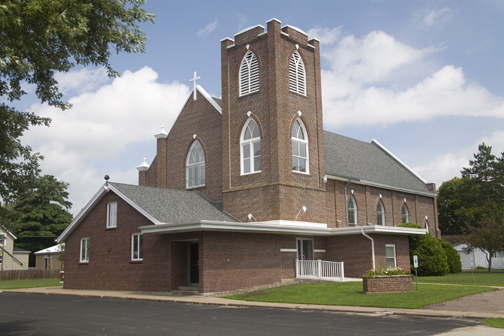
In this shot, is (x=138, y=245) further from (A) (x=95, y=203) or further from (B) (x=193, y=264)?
(A) (x=95, y=203)

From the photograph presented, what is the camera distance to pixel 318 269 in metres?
26.5

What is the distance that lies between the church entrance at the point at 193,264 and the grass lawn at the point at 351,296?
336 cm

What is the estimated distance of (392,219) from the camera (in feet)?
122

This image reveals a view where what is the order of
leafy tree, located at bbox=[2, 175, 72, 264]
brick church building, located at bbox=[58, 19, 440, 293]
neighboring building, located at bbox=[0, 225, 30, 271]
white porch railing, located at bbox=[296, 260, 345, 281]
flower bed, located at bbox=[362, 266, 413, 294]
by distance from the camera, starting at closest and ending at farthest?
1. flower bed, located at bbox=[362, 266, 413, 294]
2. brick church building, located at bbox=[58, 19, 440, 293]
3. white porch railing, located at bbox=[296, 260, 345, 281]
4. neighboring building, located at bbox=[0, 225, 30, 271]
5. leafy tree, located at bbox=[2, 175, 72, 264]

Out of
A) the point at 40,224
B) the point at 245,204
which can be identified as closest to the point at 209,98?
the point at 245,204

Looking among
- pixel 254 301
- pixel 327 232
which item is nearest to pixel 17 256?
pixel 327 232

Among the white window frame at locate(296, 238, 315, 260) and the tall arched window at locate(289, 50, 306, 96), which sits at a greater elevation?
the tall arched window at locate(289, 50, 306, 96)

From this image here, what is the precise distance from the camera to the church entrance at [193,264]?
2441cm

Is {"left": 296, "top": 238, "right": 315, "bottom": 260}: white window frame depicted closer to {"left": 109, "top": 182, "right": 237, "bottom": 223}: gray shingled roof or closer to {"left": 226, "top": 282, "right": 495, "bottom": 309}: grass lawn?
{"left": 109, "top": 182, "right": 237, "bottom": 223}: gray shingled roof

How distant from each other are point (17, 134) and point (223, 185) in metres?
18.1

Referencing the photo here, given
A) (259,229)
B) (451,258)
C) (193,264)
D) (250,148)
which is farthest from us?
(451,258)

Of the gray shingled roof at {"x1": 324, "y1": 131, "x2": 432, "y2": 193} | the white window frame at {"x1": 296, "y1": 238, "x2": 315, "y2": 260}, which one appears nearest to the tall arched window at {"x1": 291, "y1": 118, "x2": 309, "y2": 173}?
the gray shingled roof at {"x1": 324, "y1": 131, "x2": 432, "y2": 193}

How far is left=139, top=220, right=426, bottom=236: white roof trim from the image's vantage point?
849 inches

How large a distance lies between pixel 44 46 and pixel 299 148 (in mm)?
19456
